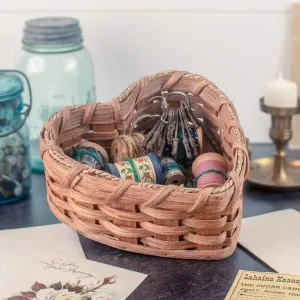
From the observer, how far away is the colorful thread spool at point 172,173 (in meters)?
1.10

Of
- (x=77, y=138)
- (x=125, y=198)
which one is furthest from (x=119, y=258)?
(x=77, y=138)

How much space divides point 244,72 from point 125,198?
0.62m

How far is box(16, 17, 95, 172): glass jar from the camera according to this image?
1.33 m

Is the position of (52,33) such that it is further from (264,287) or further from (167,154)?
(264,287)

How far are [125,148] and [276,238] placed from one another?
0.90 feet

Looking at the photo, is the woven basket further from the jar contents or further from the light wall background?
the light wall background

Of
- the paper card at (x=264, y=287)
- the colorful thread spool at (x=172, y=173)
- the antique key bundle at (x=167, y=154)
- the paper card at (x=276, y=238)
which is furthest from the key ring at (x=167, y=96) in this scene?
the paper card at (x=264, y=287)

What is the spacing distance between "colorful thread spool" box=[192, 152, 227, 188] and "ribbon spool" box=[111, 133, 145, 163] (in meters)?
0.10

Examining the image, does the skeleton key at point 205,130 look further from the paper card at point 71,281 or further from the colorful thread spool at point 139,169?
the paper card at point 71,281

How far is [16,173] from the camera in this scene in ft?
4.01

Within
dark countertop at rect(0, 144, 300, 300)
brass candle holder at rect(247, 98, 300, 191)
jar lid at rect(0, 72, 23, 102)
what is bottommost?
dark countertop at rect(0, 144, 300, 300)

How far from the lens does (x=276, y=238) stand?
1075mm

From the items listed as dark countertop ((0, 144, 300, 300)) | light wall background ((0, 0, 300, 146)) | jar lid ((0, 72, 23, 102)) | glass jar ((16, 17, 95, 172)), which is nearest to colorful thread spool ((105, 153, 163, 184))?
dark countertop ((0, 144, 300, 300))

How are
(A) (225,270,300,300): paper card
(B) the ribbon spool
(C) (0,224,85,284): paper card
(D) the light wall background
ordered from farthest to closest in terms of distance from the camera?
(D) the light wall background, (B) the ribbon spool, (C) (0,224,85,284): paper card, (A) (225,270,300,300): paper card
